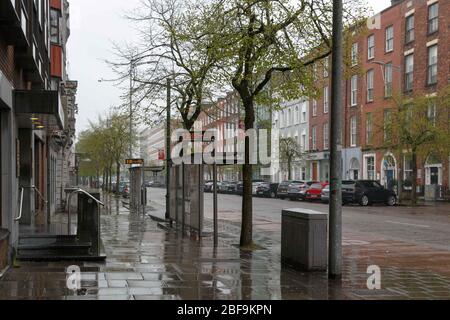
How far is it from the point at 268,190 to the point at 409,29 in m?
17.1

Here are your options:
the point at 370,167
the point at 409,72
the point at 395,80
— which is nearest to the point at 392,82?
the point at 395,80

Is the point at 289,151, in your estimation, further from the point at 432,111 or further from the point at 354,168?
the point at 432,111

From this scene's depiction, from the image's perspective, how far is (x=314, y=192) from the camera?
1677 inches

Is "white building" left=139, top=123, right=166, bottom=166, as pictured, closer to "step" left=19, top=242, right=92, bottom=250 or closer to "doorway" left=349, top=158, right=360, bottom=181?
"doorway" left=349, top=158, right=360, bottom=181

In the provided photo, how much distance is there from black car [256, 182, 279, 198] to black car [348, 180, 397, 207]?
13.5 m

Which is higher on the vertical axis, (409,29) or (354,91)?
(409,29)

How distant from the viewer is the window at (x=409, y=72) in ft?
151

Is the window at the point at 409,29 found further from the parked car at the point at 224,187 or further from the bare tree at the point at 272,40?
the bare tree at the point at 272,40

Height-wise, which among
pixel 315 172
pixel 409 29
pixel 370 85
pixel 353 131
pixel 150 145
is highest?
pixel 409 29

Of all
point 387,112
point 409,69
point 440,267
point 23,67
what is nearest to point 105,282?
point 440,267

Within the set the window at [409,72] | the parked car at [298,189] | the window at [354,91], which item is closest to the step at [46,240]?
the parked car at [298,189]

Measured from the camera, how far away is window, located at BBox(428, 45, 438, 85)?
142 feet
